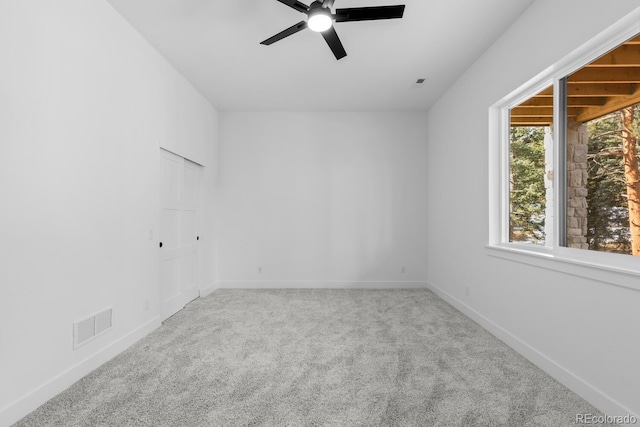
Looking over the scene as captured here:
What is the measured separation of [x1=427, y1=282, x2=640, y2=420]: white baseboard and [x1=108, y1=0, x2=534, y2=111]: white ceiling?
2.73 m

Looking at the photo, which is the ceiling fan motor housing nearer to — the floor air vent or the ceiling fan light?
the ceiling fan light

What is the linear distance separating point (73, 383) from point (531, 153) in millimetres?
3969

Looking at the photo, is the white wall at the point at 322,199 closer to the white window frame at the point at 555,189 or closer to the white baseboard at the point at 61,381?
the white window frame at the point at 555,189

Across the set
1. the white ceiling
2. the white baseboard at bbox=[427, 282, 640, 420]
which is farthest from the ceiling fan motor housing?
the white baseboard at bbox=[427, 282, 640, 420]

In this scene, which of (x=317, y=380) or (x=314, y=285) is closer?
(x=317, y=380)

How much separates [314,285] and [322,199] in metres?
1.40

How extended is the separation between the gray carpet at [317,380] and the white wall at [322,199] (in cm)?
162

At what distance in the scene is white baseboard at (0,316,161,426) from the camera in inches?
68.2

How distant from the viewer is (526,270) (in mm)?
2564

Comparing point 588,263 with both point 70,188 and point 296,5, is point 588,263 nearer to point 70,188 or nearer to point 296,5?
point 296,5

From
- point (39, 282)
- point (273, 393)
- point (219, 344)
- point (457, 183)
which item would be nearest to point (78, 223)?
point (39, 282)

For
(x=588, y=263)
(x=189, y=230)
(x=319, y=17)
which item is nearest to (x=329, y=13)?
(x=319, y=17)

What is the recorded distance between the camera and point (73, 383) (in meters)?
2.14

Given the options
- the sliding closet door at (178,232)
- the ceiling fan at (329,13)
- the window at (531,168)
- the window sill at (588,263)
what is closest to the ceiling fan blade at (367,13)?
the ceiling fan at (329,13)
